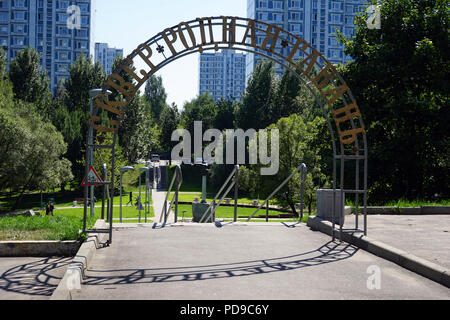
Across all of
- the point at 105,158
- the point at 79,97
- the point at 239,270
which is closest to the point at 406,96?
the point at 239,270

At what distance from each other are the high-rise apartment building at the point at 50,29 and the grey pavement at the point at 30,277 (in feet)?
321

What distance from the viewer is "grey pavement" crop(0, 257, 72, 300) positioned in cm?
590

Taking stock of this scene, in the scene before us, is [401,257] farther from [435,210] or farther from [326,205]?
[435,210]

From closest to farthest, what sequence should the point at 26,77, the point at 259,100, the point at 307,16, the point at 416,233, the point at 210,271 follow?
Answer: the point at 210,271 → the point at 416,233 → the point at 26,77 → the point at 259,100 → the point at 307,16

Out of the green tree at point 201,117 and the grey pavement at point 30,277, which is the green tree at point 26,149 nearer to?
the grey pavement at point 30,277

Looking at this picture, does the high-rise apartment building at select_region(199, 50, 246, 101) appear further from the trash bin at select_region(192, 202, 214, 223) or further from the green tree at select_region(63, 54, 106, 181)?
the trash bin at select_region(192, 202, 214, 223)

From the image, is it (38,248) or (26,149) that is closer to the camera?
(38,248)

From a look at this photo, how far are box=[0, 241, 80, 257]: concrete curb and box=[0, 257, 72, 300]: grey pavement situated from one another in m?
0.20

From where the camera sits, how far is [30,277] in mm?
6723

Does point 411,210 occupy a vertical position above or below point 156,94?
below

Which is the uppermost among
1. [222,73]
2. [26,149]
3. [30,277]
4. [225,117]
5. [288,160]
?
[222,73]

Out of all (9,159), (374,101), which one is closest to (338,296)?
(374,101)

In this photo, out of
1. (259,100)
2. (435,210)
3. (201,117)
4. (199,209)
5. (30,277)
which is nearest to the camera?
(30,277)

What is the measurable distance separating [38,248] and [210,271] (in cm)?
325
